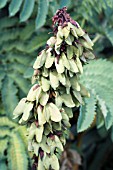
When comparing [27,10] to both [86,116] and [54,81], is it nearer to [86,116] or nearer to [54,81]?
[86,116]

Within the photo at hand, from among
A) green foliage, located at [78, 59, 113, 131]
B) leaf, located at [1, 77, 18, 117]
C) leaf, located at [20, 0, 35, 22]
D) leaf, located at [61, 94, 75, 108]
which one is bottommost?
leaf, located at [61, 94, 75, 108]

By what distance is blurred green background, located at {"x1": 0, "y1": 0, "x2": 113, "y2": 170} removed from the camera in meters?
1.96

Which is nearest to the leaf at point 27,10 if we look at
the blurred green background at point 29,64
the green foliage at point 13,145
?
the blurred green background at point 29,64

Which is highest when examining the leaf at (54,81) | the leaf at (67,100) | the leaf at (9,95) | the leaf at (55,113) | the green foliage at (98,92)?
the leaf at (9,95)

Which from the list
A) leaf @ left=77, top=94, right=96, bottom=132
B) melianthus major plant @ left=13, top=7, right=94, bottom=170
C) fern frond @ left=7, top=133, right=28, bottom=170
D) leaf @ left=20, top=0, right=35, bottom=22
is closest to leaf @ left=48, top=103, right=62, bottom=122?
melianthus major plant @ left=13, top=7, right=94, bottom=170

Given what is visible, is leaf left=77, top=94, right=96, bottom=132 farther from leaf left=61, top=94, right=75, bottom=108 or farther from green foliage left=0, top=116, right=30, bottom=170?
leaf left=61, top=94, right=75, bottom=108

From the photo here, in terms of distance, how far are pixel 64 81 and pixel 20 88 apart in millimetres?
1032

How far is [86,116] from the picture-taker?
1795 millimetres

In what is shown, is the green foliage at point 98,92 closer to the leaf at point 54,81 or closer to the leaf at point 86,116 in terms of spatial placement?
the leaf at point 86,116

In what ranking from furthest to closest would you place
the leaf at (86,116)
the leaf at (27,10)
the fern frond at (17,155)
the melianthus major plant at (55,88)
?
the leaf at (27,10), the fern frond at (17,155), the leaf at (86,116), the melianthus major plant at (55,88)

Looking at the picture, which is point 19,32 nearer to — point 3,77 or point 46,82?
point 3,77

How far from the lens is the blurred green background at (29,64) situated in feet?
6.44

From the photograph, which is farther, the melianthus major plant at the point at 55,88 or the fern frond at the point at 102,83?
the fern frond at the point at 102,83

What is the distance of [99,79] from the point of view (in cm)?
204
